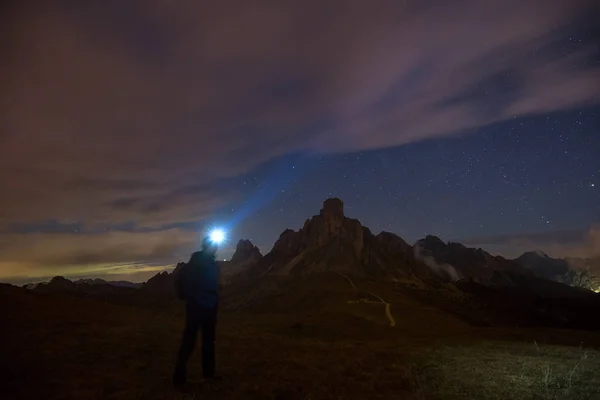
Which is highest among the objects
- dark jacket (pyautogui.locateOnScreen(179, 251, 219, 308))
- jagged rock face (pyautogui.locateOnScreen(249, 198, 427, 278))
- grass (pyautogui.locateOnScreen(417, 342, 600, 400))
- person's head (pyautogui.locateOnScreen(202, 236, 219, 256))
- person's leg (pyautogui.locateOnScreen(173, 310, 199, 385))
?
jagged rock face (pyautogui.locateOnScreen(249, 198, 427, 278))

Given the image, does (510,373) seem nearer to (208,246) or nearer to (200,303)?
(200,303)

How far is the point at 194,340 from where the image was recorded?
9.02 meters

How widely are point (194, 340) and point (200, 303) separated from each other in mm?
799

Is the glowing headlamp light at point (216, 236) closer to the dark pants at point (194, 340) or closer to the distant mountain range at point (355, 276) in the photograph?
the dark pants at point (194, 340)

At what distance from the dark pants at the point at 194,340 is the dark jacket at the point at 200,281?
0.18 metres

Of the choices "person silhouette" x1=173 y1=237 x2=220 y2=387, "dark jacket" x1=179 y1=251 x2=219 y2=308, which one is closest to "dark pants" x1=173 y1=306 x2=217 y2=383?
"person silhouette" x1=173 y1=237 x2=220 y2=387

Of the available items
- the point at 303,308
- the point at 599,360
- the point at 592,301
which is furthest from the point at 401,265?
the point at 599,360

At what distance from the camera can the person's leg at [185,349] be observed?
29.2ft

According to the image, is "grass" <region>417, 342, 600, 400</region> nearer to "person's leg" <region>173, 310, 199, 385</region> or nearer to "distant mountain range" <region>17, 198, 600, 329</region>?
"person's leg" <region>173, 310, 199, 385</region>

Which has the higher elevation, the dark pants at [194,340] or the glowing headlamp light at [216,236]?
the glowing headlamp light at [216,236]

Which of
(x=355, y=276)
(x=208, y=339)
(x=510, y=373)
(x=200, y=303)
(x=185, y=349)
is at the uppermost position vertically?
(x=355, y=276)

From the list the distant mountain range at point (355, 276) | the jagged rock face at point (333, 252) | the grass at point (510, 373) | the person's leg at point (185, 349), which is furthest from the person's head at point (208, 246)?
the jagged rock face at point (333, 252)

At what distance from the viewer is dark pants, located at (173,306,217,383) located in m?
8.95

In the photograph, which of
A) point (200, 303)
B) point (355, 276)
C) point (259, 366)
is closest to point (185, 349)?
point (200, 303)
